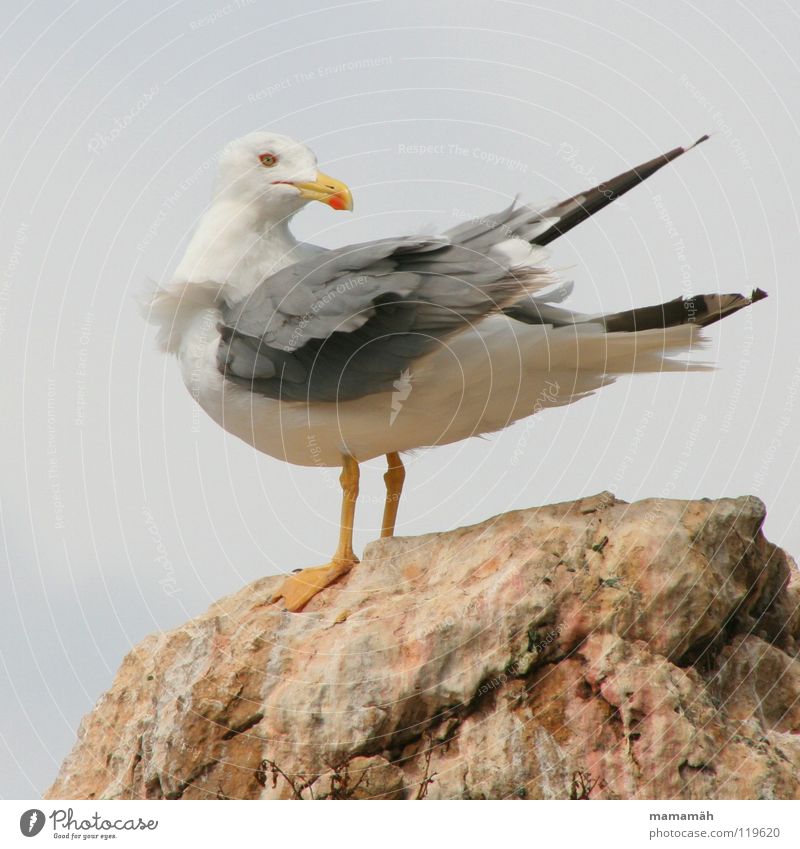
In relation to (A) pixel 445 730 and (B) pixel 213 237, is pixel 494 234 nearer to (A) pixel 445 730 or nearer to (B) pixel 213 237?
(B) pixel 213 237

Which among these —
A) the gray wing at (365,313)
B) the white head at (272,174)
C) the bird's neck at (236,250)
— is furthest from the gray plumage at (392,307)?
the white head at (272,174)

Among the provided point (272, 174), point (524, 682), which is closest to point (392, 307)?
point (272, 174)

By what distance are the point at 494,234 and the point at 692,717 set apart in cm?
278

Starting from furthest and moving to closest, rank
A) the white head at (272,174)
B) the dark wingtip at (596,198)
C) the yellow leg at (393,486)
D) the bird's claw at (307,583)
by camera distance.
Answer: the yellow leg at (393,486) → the white head at (272,174) → the bird's claw at (307,583) → the dark wingtip at (596,198)

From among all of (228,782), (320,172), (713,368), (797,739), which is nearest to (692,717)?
(797,739)

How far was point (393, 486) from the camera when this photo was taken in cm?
782

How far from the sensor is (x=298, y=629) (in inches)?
271

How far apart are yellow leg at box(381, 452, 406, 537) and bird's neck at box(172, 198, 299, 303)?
1.41 m

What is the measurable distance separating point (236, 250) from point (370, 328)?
4.00 feet

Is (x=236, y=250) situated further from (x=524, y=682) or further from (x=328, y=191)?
(x=524, y=682)

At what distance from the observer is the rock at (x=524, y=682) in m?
6.07

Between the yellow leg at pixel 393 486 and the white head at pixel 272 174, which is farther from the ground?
the white head at pixel 272 174

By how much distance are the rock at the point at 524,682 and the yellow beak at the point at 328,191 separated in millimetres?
2027

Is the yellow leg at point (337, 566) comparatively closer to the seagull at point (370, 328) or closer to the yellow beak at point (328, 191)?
the seagull at point (370, 328)
